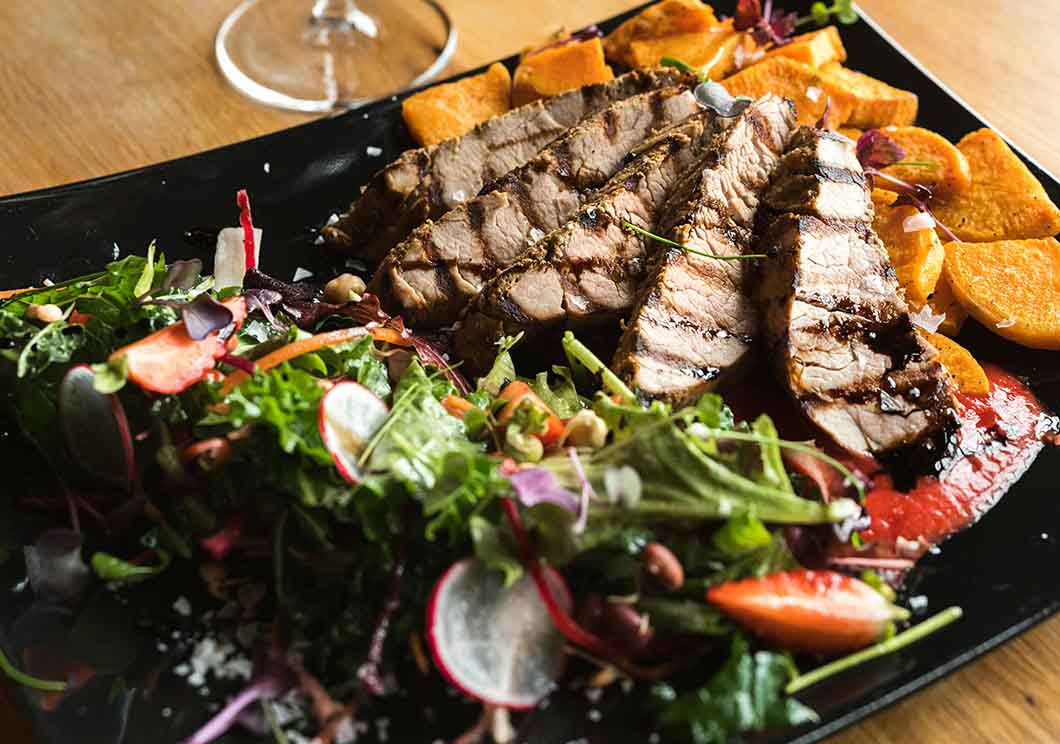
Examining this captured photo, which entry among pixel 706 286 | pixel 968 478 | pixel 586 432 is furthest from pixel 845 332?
pixel 586 432

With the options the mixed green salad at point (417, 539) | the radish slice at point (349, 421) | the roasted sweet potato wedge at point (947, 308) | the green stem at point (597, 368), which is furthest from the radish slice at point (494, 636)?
the roasted sweet potato wedge at point (947, 308)

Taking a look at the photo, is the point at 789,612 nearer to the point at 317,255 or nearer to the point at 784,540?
the point at 784,540

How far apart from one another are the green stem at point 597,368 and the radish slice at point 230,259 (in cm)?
114

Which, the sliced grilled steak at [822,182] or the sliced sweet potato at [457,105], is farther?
the sliced sweet potato at [457,105]

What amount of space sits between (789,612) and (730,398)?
1.02 m

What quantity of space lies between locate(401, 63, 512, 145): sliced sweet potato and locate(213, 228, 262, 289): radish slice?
2.84ft

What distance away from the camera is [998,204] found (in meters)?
4.08

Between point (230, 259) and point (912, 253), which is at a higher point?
point (912, 253)

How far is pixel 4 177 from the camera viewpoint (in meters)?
4.58

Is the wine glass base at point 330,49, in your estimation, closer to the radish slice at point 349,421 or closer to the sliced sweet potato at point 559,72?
the sliced sweet potato at point 559,72

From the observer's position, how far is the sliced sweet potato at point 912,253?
3.74m

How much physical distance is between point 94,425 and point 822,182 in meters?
2.26

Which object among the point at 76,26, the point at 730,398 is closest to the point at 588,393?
the point at 730,398

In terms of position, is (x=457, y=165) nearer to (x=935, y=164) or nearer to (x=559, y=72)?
(x=559, y=72)
